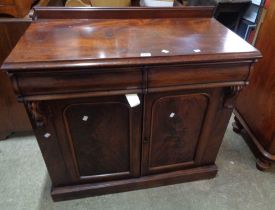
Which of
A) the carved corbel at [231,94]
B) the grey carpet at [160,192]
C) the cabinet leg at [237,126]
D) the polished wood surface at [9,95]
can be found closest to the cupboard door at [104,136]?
the grey carpet at [160,192]

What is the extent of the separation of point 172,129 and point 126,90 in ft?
1.11

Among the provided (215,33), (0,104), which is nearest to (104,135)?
(215,33)

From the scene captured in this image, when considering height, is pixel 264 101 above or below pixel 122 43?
below

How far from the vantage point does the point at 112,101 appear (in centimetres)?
90

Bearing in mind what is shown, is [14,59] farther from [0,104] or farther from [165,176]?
[165,176]

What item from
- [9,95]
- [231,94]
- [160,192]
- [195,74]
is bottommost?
[160,192]

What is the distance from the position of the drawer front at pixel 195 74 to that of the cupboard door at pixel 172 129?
74 mm

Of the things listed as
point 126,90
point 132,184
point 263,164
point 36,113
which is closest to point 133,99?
point 126,90

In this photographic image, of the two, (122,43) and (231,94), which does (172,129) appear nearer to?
(231,94)

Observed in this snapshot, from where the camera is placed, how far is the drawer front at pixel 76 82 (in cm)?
77

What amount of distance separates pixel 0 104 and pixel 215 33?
1.26 m

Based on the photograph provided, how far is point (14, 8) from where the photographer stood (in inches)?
44.9

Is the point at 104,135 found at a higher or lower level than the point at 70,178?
higher

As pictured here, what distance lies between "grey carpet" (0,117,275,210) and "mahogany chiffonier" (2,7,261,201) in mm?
58
